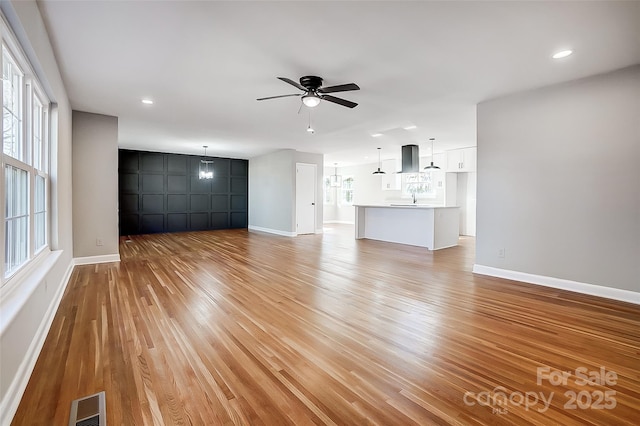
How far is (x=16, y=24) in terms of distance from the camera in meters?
1.88

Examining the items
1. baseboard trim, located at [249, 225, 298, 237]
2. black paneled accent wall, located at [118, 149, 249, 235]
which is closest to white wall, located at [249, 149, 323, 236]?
baseboard trim, located at [249, 225, 298, 237]

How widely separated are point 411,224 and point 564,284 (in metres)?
3.63

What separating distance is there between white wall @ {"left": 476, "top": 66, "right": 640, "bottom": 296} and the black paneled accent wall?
8307 millimetres

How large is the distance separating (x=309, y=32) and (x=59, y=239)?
3661 millimetres

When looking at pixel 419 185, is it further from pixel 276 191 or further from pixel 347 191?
pixel 276 191

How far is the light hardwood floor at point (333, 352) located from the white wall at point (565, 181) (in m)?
0.46

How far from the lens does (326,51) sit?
2.94m

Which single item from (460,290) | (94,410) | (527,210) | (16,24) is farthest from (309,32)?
(527,210)

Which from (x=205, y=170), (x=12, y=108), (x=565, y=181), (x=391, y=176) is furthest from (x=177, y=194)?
(x=565, y=181)

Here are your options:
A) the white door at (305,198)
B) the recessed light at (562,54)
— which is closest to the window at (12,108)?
the recessed light at (562,54)

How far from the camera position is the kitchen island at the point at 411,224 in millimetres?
6723

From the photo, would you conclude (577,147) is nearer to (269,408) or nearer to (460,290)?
(460,290)

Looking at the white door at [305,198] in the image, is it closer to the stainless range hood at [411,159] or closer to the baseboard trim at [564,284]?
the stainless range hood at [411,159]

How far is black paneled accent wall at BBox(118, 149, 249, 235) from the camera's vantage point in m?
8.93
